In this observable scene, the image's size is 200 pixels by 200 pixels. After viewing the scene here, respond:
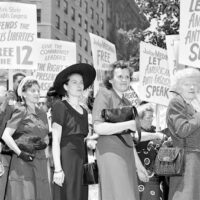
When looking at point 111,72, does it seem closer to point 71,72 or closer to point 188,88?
point 71,72

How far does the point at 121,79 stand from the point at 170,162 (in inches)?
36.7

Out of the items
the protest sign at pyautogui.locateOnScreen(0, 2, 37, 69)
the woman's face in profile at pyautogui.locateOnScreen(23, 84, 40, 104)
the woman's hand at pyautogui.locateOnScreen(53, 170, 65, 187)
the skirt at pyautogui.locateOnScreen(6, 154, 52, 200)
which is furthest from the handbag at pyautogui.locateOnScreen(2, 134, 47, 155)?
the protest sign at pyautogui.locateOnScreen(0, 2, 37, 69)

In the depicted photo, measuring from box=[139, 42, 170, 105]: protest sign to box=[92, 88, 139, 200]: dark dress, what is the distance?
7301mm

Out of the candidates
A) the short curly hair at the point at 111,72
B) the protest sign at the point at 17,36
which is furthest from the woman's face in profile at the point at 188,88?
the protest sign at the point at 17,36

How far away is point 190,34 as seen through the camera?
8141mm

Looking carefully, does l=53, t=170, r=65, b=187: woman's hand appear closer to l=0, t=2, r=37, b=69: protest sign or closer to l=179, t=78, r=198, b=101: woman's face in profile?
l=179, t=78, r=198, b=101: woman's face in profile

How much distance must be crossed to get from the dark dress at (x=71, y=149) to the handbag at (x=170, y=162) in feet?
2.43

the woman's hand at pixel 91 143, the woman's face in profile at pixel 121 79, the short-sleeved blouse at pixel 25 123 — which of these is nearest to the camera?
the woman's face in profile at pixel 121 79

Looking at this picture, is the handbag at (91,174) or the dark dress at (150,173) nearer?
the handbag at (91,174)

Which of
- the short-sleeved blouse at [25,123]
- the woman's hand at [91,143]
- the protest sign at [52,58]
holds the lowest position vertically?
the woman's hand at [91,143]

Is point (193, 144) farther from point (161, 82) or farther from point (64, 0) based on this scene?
point (64, 0)

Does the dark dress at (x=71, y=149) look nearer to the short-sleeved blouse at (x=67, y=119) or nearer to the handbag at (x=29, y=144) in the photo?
the short-sleeved blouse at (x=67, y=119)

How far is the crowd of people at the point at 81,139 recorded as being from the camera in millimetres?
4844

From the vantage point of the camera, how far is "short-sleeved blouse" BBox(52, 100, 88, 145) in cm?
524
